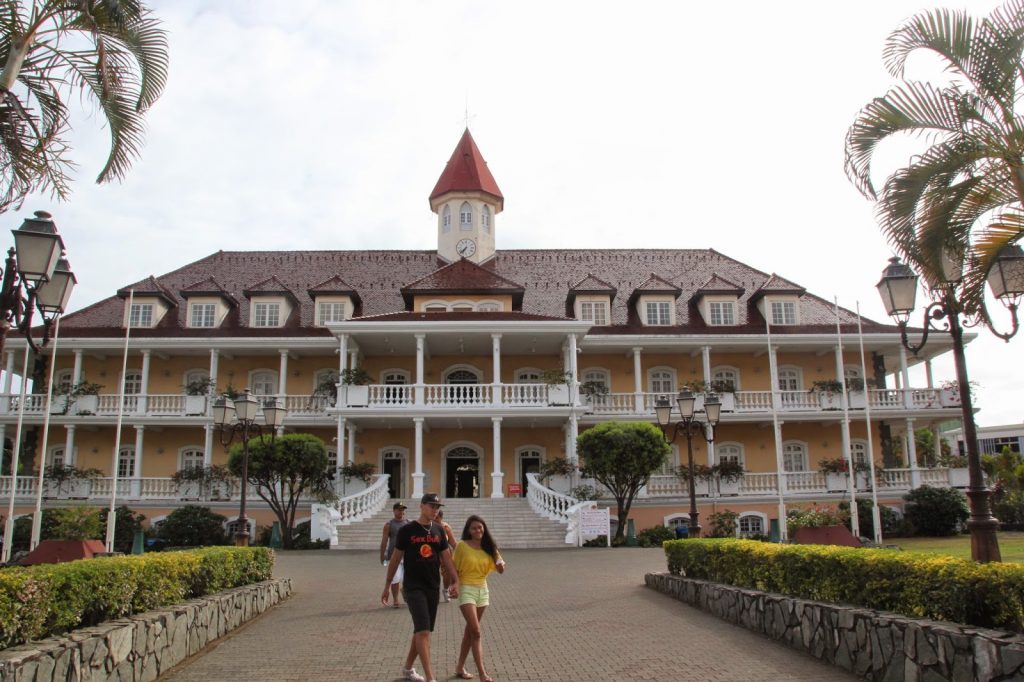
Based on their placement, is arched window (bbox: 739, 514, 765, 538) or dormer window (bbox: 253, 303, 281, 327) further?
dormer window (bbox: 253, 303, 281, 327)

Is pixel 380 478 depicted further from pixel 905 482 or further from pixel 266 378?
pixel 905 482

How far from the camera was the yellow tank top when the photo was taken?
766 centimetres

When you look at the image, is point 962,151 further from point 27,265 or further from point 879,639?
point 27,265

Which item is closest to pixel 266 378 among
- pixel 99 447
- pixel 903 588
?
pixel 99 447

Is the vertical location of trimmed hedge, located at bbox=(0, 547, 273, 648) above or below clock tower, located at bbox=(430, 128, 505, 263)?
below

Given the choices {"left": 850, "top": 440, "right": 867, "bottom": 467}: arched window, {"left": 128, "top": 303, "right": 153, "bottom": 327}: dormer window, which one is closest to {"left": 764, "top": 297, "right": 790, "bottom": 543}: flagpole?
{"left": 850, "top": 440, "right": 867, "bottom": 467}: arched window

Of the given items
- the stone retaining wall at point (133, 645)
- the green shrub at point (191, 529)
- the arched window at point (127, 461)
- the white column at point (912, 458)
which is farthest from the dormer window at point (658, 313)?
the stone retaining wall at point (133, 645)

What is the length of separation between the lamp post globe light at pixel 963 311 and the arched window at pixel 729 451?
69.8 ft

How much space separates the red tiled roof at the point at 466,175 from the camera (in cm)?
3759

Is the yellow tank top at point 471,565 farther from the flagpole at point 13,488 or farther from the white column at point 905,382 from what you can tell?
the white column at point 905,382

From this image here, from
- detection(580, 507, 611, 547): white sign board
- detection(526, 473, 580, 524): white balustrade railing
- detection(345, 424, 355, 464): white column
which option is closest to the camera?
detection(580, 507, 611, 547): white sign board

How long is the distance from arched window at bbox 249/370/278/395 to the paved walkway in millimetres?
17515

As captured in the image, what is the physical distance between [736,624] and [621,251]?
2803 centimetres

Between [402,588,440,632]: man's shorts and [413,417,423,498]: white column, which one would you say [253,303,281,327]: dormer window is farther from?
[402,588,440,632]: man's shorts
